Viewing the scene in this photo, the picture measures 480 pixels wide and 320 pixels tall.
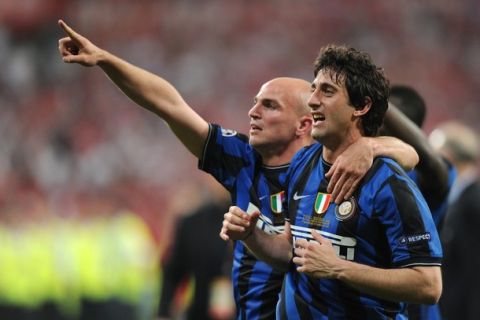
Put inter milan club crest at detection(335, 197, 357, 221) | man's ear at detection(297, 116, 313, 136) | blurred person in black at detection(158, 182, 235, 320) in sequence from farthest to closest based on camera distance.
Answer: blurred person in black at detection(158, 182, 235, 320) < man's ear at detection(297, 116, 313, 136) < inter milan club crest at detection(335, 197, 357, 221)

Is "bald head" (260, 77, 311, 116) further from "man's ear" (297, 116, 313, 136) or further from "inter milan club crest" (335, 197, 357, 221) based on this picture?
"inter milan club crest" (335, 197, 357, 221)

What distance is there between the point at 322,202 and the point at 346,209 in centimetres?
15

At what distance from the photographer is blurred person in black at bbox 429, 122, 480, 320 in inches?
293

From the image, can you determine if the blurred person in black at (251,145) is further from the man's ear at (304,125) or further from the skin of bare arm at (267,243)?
the skin of bare arm at (267,243)

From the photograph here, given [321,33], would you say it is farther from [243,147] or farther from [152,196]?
[243,147]

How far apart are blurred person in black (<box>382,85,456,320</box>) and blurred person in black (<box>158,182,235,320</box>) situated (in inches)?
119

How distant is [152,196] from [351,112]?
10549 mm

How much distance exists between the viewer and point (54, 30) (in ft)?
50.3

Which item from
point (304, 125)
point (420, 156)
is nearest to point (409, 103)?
point (420, 156)

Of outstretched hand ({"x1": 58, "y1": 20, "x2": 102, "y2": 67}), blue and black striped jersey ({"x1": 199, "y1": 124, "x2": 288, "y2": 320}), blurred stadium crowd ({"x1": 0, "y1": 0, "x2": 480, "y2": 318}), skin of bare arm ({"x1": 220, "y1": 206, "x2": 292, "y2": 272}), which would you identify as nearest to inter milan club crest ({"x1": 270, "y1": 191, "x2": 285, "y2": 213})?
blue and black striped jersey ({"x1": 199, "y1": 124, "x2": 288, "y2": 320})

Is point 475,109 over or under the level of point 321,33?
under

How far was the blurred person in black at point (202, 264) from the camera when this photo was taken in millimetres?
8086

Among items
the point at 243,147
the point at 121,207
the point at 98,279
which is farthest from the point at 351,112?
the point at 121,207

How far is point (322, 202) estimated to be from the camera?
3.89 metres
